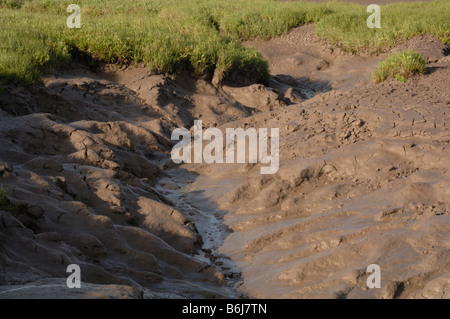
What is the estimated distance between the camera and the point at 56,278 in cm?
365

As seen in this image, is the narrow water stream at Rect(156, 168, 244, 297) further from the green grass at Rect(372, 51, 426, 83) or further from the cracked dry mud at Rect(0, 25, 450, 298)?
the green grass at Rect(372, 51, 426, 83)

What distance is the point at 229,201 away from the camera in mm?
6332

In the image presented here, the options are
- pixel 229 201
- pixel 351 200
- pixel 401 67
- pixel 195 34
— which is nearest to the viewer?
pixel 351 200

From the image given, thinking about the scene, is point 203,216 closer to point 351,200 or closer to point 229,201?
point 229,201

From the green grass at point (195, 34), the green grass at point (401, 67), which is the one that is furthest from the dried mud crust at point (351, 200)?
the green grass at point (195, 34)

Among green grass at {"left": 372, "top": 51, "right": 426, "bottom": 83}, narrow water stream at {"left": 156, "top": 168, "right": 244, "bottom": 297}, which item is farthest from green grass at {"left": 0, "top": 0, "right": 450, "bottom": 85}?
green grass at {"left": 372, "top": 51, "right": 426, "bottom": 83}

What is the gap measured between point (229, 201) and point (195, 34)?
21.1 ft

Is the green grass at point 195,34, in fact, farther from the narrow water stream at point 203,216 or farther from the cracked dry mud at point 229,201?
the narrow water stream at point 203,216

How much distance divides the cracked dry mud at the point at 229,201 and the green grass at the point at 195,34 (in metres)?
0.77

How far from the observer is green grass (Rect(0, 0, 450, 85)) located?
932cm

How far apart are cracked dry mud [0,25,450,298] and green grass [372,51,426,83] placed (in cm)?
22

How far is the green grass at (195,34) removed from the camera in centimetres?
932

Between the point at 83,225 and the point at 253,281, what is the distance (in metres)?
1.44

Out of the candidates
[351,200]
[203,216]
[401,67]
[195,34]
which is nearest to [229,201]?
[203,216]
